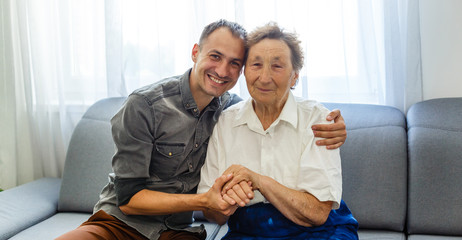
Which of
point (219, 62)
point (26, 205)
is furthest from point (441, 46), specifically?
point (26, 205)

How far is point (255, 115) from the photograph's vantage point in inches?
71.0

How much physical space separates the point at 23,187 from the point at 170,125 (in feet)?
4.15

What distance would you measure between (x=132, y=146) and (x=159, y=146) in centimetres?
13

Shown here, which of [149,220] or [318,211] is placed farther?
[149,220]

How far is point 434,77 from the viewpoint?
2334mm

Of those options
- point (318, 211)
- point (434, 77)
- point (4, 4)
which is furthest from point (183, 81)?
point (4, 4)

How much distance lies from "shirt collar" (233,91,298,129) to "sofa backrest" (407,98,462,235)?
0.70m

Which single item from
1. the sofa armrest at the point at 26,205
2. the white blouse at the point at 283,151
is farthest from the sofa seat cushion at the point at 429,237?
the sofa armrest at the point at 26,205

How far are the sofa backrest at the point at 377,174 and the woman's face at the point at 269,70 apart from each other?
620 millimetres

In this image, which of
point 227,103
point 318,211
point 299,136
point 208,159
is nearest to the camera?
point 318,211

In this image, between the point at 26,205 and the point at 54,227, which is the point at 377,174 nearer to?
the point at 54,227

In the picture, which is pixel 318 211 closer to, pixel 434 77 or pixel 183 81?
pixel 183 81

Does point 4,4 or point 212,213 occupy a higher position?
point 4,4

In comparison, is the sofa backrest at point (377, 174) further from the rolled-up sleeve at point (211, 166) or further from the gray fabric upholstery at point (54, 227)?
the gray fabric upholstery at point (54, 227)
